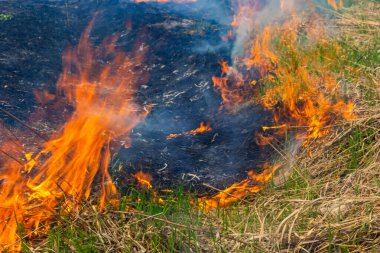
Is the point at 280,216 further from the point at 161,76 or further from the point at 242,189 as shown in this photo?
the point at 161,76

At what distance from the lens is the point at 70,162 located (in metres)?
2.98

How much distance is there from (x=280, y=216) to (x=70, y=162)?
1.37 meters

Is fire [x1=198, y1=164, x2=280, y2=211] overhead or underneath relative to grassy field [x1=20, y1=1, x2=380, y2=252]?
underneath

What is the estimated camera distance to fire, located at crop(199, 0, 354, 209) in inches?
142

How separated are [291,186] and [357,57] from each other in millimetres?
Answer: 2011

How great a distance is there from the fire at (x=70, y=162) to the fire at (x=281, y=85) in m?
0.78

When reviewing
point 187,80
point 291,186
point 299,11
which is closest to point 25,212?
point 291,186

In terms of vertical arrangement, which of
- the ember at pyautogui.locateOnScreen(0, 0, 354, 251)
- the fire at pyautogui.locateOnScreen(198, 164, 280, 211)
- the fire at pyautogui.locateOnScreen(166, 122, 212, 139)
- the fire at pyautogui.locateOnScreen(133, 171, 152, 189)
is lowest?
the fire at pyautogui.locateOnScreen(198, 164, 280, 211)

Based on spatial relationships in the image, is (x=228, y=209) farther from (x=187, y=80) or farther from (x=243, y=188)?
(x=187, y=80)

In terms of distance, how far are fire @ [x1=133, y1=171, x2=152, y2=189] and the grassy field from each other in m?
0.08

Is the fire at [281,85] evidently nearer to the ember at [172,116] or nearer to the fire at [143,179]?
the ember at [172,116]

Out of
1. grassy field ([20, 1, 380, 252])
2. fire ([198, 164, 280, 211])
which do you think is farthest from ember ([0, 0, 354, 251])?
grassy field ([20, 1, 380, 252])

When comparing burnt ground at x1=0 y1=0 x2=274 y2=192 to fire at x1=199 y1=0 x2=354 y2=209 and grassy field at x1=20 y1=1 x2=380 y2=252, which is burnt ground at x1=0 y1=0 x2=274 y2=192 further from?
grassy field at x1=20 y1=1 x2=380 y2=252

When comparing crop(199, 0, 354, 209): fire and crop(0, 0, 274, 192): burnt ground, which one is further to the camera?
crop(199, 0, 354, 209): fire
